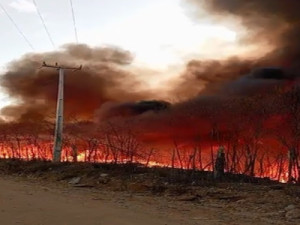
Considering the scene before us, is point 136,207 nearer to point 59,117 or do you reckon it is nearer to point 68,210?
point 68,210

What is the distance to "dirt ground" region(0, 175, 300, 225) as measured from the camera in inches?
469

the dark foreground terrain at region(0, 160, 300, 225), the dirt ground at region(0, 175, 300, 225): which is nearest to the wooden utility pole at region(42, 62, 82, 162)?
the dark foreground terrain at region(0, 160, 300, 225)

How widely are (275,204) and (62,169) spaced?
11.5 meters

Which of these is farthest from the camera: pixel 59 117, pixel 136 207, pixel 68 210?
pixel 59 117

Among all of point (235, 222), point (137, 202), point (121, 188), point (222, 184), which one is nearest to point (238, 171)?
point (222, 184)

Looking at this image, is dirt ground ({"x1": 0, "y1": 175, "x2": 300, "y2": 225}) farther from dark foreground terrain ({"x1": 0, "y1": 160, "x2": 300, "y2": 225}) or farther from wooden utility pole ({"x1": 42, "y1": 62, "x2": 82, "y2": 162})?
wooden utility pole ({"x1": 42, "y1": 62, "x2": 82, "y2": 162})

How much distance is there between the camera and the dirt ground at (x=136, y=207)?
1191cm

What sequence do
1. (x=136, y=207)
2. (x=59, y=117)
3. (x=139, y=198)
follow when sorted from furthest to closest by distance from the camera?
(x=59, y=117), (x=139, y=198), (x=136, y=207)

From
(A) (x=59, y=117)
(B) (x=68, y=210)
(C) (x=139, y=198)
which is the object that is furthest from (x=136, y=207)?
(A) (x=59, y=117)

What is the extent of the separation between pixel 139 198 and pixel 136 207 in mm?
1830

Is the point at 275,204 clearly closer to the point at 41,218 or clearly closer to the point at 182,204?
the point at 182,204

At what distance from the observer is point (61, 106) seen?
29.8 meters

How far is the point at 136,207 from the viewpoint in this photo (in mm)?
13945

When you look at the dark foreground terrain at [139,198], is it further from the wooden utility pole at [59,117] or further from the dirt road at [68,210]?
the wooden utility pole at [59,117]
